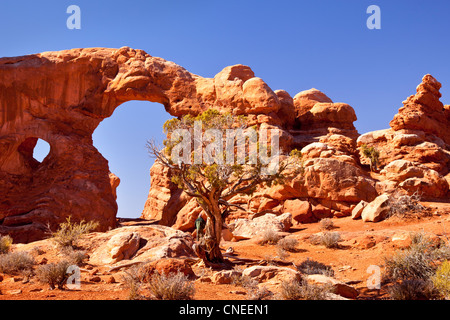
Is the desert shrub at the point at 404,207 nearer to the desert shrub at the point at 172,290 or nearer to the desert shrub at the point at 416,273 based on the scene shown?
the desert shrub at the point at 416,273

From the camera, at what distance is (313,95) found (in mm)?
33906

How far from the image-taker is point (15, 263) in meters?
8.88

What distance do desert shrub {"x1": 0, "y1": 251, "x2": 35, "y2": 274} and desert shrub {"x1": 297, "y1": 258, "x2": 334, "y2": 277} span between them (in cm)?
764

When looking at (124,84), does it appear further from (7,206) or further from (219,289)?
(219,289)

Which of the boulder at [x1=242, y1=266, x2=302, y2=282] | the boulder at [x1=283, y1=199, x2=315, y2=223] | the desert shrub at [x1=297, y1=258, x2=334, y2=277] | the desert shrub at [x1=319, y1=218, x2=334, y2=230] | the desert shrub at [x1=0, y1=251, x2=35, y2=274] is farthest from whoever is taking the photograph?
the boulder at [x1=283, y1=199, x2=315, y2=223]

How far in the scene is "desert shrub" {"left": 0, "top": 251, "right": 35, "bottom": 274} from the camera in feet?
28.7

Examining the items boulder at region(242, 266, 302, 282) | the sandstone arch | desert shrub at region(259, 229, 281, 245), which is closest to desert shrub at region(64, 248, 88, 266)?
boulder at region(242, 266, 302, 282)

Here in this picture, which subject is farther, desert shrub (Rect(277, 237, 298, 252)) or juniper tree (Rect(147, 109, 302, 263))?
desert shrub (Rect(277, 237, 298, 252))

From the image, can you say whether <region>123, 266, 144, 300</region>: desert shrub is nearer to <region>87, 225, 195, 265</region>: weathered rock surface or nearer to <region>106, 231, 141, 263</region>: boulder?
<region>87, 225, 195, 265</region>: weathered rock surface

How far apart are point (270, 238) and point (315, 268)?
4.95m

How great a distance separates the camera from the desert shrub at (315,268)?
9.12m

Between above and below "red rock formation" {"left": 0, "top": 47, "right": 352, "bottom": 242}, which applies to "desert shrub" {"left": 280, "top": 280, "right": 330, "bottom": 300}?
below
